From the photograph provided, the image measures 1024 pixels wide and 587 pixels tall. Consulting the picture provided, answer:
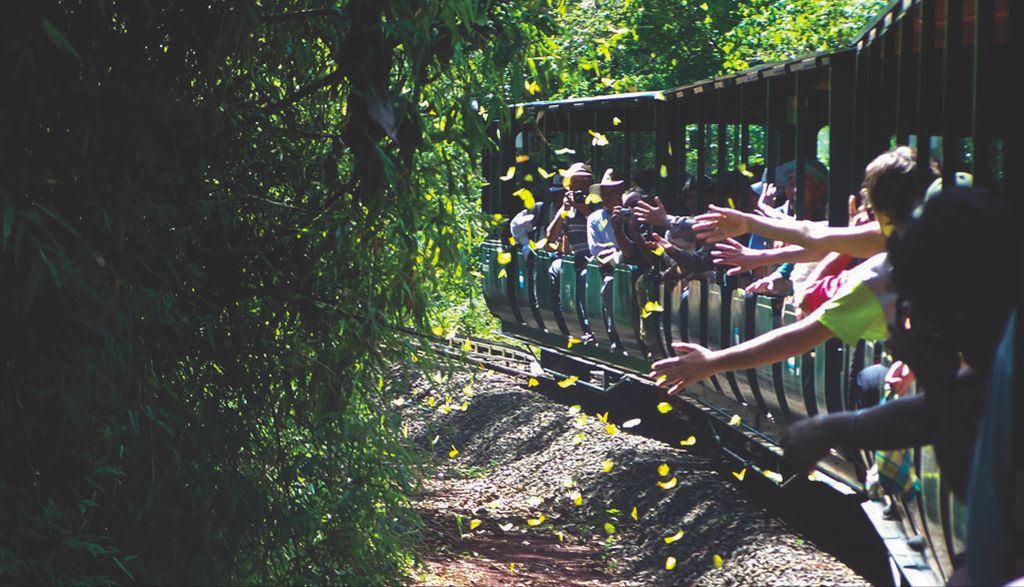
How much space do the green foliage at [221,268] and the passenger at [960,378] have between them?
2196 mm

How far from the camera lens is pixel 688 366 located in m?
3.29

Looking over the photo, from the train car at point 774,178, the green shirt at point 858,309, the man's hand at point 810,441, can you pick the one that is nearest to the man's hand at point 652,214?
the train car at point 774,178

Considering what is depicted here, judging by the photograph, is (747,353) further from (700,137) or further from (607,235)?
(607,235)

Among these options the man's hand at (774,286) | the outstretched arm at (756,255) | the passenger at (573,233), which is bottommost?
the passenger at (573,233)

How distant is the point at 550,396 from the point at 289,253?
8999mm

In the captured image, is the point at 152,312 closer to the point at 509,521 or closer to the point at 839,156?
the point at 839,156

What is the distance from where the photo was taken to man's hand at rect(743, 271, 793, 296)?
282 inches

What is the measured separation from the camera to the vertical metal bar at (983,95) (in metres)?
3.44

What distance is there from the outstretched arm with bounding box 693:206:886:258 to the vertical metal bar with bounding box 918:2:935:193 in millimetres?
250

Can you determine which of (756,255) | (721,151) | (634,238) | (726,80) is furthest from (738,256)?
(634,238)

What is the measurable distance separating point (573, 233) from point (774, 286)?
218 inches

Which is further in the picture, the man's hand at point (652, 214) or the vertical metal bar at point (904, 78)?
the man's hand at point (652, 214)

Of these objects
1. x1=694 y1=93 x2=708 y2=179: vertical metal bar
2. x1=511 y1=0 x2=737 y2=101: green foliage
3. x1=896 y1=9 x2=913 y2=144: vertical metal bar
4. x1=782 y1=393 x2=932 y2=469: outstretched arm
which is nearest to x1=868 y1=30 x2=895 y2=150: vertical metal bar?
x1=896 y1=9 x2=913 y2=144: vertical metal bar

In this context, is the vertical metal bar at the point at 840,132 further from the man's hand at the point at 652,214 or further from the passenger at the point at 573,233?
the passenger at the point at 573,233
